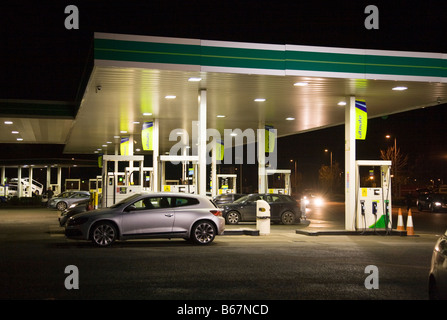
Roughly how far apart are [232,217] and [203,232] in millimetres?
9306

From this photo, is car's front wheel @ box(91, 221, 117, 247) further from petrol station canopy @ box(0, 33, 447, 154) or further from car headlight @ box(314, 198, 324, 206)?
car headlight @ box(314, 198, 324, 206)

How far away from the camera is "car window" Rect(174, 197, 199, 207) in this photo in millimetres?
15977

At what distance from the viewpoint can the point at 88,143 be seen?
39906 millimetres

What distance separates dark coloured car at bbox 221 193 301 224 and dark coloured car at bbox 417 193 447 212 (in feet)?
56.8

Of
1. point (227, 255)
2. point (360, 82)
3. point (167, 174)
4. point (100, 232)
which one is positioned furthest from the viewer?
point (167, 174)

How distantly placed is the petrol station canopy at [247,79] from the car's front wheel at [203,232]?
4.37m

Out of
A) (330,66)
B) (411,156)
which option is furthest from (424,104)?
(411,156)

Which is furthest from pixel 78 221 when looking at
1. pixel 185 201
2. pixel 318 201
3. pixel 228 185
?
pixel 318 201

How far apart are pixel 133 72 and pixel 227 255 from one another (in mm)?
6163

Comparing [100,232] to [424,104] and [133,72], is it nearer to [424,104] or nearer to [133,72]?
[133,72]

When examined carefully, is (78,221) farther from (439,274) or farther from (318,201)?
(318,201)

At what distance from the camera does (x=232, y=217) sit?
2517 cm

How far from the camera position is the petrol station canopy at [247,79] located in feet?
52.7

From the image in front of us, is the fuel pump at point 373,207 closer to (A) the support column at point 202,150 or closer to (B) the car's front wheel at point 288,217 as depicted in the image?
(A) the support column at point 202,150
